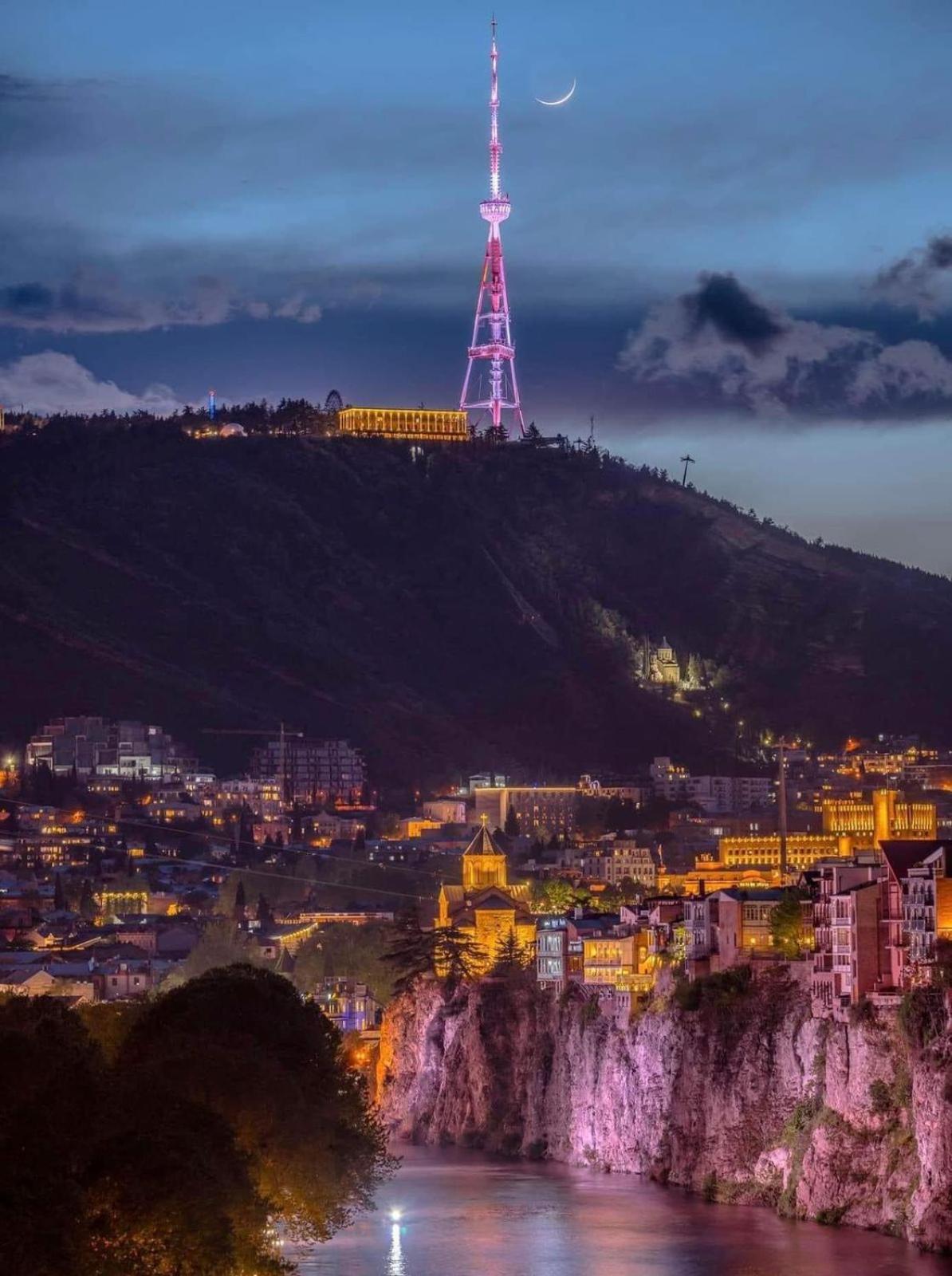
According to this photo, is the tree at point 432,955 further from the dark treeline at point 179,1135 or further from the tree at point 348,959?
the dark treeline at point 179,1135

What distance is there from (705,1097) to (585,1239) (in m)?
10.6

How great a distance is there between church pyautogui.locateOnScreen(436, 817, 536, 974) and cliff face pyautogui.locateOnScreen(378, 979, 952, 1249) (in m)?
11.7

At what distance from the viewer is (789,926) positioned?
97875mm

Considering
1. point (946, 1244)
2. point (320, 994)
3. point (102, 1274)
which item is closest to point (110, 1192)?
point (102, 1274)

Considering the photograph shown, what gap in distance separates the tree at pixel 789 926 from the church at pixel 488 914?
3628cm

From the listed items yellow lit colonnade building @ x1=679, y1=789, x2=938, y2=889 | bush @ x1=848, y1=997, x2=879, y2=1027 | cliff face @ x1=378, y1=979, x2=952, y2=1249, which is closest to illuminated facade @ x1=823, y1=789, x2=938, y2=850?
yellow lit colonnade building @ x1=679, y1=789, x2=938, y2=889

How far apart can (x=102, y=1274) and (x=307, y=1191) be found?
19.3 metres

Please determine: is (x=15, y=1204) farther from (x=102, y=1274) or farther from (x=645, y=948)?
(x=645, y=948)

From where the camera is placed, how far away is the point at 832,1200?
79938 millimetres

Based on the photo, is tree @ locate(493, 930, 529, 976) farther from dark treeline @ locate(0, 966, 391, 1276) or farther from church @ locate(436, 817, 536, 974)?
dark treeline @ locate(0, 966, 391, 1276)

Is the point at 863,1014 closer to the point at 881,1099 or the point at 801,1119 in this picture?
the point at 881,1099

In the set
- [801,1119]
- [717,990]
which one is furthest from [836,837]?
[801,1119]

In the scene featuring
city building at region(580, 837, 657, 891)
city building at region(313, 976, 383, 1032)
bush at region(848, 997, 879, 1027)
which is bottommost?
city building at region(313, 976, 383, 1032)

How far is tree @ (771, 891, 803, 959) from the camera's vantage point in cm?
9681
